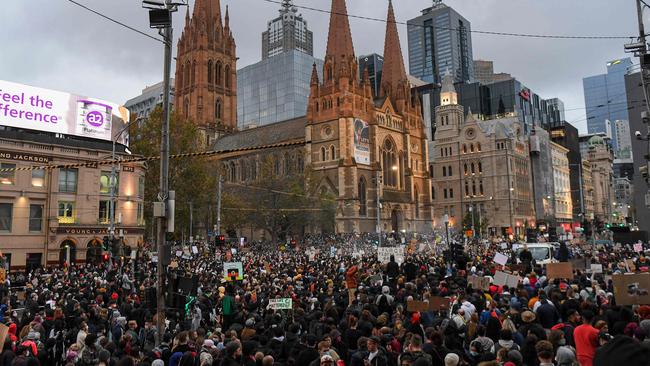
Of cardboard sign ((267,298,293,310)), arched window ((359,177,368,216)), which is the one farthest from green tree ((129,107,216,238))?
cardboard sign ((267,298,293,310))

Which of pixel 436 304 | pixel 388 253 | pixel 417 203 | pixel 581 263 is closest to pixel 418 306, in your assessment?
pixel 436 304

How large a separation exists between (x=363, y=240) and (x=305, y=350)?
4665cm

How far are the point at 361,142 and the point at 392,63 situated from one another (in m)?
22.6

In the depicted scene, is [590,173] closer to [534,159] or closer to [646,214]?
[534,159]

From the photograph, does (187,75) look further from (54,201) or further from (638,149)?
(638,149)

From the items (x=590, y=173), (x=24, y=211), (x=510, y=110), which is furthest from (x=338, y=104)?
(x=590, y=173)

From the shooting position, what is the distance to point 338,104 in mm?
70062

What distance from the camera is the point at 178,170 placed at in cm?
5459

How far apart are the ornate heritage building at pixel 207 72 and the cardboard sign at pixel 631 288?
8871cm

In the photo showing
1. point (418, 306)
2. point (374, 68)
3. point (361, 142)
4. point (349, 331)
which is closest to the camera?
point (349, 331)

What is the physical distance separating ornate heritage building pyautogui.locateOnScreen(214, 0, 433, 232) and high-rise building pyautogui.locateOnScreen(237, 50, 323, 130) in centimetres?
3447

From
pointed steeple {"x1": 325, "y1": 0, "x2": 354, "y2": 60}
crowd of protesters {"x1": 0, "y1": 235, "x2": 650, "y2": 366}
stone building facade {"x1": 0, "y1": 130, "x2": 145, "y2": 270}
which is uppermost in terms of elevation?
pointed steeple {"x1": 325, "y1": 0, "x2": 354, "y2": 60}

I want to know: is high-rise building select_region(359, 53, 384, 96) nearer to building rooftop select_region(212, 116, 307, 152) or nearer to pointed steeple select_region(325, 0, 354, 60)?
building rooftop select_region(212, 116, 307, 152)

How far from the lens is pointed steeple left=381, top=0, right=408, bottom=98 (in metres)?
82.6
